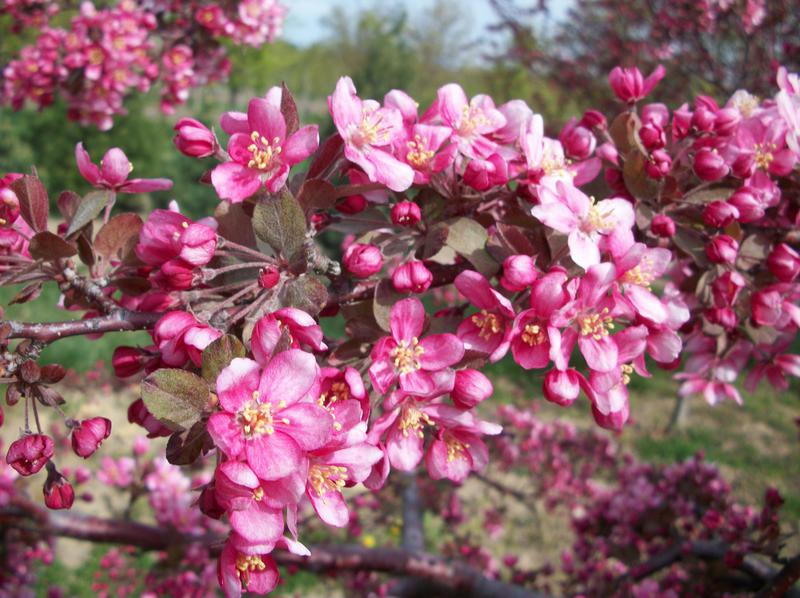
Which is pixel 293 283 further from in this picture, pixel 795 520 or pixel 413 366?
pixel 795 520

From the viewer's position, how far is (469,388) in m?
0.90

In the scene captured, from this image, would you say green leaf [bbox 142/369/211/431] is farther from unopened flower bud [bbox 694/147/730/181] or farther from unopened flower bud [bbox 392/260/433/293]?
unopened flower bud [bbox 694/147/730/181]

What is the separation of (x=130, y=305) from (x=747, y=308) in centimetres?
108

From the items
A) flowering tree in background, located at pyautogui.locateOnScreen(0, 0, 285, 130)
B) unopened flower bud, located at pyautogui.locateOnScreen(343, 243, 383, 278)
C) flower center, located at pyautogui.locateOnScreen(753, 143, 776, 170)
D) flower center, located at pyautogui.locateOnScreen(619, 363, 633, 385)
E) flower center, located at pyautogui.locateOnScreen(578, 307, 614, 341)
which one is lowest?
flowering tree in background, located at pyautogui.locateOnScreen(0, 0, 285, 130)

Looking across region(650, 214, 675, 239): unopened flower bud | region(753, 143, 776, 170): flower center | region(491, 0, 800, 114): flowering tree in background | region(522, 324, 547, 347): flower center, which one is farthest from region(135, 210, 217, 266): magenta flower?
region(491, 0, 800, 114): flowering tree in background

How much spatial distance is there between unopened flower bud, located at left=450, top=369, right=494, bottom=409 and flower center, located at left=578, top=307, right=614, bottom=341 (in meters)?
0.16

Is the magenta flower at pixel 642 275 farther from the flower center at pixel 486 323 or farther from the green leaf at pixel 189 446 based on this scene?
the green leaf at pixel 189 446

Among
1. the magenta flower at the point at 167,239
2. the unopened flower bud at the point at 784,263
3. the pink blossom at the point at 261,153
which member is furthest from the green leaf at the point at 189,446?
the unopened flower bud at the point at 784,263

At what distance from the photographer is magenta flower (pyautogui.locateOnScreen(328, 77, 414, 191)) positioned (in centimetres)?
91

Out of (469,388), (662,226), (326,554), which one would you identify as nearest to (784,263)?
(662,226)

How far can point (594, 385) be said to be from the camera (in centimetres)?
93

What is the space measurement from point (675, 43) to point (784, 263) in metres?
5.19

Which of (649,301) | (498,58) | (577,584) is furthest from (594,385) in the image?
(498,58)

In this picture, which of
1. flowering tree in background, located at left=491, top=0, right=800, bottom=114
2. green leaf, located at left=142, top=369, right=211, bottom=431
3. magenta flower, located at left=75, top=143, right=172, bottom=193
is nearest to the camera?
green leaf, located at left=142, top=369, right=211, bottom=431
